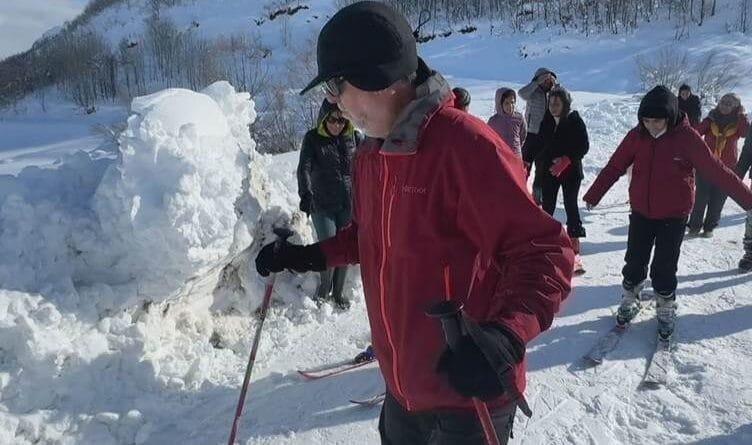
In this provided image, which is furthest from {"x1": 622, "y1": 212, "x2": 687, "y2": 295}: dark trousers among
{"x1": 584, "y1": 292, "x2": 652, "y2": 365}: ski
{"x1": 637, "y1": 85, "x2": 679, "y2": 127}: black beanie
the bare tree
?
the bare tree

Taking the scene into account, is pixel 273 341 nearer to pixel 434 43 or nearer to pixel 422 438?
pixel 422 438

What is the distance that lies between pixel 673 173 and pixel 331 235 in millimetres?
2662

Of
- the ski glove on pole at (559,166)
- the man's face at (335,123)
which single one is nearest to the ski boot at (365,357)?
the man's face at (335,123)

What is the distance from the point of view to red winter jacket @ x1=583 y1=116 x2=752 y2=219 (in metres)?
4.06

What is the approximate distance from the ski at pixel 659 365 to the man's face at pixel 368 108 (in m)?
3.08

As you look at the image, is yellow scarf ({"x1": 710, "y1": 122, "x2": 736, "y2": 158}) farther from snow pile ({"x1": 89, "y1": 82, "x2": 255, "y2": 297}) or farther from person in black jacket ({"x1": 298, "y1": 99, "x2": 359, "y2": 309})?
snow pile ({"x1": 89, "y1": 82, "x2": 255, "y2": 297})

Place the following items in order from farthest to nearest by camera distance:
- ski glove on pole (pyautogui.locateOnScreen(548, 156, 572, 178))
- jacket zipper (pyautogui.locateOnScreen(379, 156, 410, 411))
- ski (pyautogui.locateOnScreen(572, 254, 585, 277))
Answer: ski (pyautogui.locateOnScreen(572, 254, 585, 277))
ski glove on pole (pyautogui.locateOnScreen(548, 156, 572, 178))
jacket zipper (pyautogui.locateOnScreen(379, 156, 410, 411))

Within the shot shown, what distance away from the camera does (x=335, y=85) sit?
170 cm

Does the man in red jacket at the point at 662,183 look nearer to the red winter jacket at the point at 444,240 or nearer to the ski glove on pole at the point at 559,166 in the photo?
the ski glove on pole at the point at 559,166

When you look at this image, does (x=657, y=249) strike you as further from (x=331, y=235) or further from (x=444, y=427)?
(x=444, y=427)

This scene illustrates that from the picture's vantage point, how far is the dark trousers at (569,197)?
237 inches

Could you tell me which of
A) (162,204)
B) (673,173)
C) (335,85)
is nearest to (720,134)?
(673,173)

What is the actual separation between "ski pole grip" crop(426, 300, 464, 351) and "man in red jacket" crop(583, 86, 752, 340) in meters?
3.27

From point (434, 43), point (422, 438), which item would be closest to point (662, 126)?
point (422, 438)
